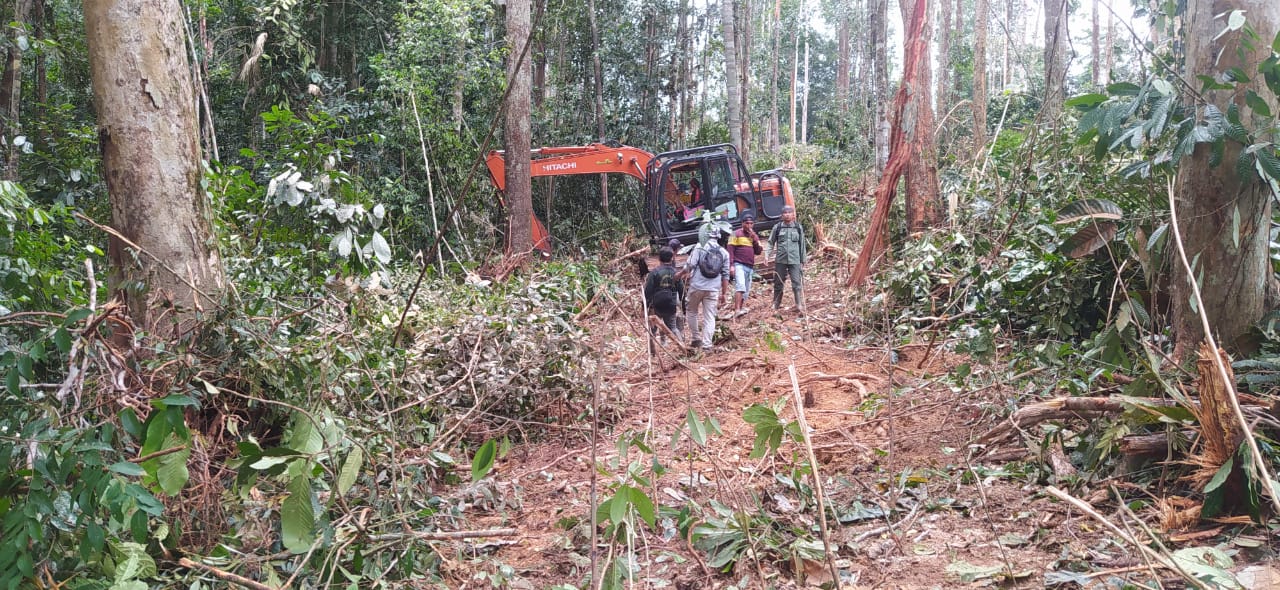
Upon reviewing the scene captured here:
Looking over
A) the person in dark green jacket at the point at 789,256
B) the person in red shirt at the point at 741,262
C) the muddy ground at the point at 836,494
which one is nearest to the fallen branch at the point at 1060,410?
the muddy ground at the point at 836,494

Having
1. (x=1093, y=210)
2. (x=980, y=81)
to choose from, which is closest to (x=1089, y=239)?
(x=1093, y=210)

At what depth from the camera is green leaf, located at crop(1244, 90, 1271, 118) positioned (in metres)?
3.39

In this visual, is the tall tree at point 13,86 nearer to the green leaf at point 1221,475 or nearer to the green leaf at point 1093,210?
the green leaf at point 1093,210

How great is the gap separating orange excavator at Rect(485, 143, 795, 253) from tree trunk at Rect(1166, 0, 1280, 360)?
9219 millimetres

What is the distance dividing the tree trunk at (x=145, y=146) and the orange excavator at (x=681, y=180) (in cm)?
917

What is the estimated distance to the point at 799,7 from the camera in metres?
43.0

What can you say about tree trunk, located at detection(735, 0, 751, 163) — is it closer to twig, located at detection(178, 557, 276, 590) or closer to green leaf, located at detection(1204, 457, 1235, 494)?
green leaf, located at detection(1204, 457, 1235, 494)

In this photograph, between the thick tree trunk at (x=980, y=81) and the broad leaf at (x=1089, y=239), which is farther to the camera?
the thick tree trunk at (x=980, y=81)

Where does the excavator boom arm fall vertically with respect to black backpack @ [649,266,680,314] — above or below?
above

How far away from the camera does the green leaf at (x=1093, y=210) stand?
426 cm

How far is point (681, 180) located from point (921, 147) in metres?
5.38

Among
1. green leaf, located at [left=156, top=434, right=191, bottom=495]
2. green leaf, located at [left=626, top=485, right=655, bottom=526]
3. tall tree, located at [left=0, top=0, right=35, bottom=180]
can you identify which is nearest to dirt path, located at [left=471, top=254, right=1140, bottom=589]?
green leaf, located at [left=626, top=485, right=655, bottom=526]

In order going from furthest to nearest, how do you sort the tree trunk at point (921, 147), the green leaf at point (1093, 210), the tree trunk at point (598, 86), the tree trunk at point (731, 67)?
the tree trunk at point (598, 86)
the tree trunk at point (731, 67)
the tree trunk at point (921, 147)
the green leaf at point (1093, 210)

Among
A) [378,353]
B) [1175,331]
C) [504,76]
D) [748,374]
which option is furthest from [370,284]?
[504,76]
